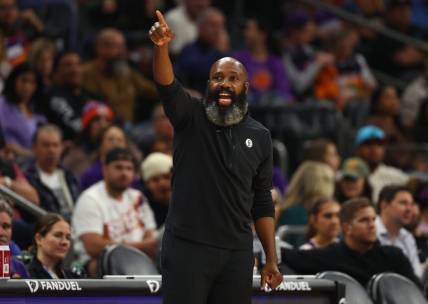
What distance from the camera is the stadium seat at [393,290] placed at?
8984 millimetres

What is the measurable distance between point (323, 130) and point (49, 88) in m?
3.19

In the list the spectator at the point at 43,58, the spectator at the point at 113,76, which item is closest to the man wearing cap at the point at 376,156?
the spectator at the point at 113,76

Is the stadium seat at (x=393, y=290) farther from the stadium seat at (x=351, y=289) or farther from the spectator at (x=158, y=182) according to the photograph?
the spectator at (x=158, y=182)

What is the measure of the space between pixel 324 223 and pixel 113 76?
406 cm

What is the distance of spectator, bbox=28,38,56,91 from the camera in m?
13.3

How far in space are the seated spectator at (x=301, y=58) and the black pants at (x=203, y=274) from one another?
8.95m

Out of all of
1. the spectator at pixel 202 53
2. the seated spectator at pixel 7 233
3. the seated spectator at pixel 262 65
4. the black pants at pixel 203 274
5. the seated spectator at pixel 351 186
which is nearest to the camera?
the black pants at pixel 203 274

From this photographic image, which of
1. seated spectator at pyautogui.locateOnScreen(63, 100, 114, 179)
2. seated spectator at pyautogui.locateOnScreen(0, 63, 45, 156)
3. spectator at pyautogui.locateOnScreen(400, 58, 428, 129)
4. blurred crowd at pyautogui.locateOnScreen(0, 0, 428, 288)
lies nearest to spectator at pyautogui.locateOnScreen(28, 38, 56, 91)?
blurred crowd at pyautogui.locateOnScreen(0, 0, 428, 288)

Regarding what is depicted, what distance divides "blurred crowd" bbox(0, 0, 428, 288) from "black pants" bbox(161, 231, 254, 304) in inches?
77.3

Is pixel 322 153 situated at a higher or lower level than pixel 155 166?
higher

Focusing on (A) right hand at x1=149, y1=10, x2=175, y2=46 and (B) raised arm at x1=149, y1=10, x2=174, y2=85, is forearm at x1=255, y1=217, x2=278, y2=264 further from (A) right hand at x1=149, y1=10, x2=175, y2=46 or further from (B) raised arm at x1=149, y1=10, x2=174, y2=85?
(A) right hand at x1=149, y1=10, x2=175, y2=46

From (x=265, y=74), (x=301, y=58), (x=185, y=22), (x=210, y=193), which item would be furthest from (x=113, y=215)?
(x=301, y=58)

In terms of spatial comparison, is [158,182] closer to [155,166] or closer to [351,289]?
[155,166]

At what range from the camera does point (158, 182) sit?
11.5 meters
